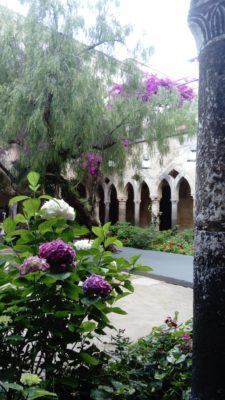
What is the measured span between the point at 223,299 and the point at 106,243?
0.46 meters

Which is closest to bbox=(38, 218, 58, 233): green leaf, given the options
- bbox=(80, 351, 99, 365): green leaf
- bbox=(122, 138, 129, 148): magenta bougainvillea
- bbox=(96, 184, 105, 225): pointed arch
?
bbox=(80, 351, 99, 365): green leaf

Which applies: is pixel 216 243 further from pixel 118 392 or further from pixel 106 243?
pixel 118 392

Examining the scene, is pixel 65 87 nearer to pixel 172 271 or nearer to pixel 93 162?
pixel 93 162

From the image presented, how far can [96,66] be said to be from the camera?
8.33 meters

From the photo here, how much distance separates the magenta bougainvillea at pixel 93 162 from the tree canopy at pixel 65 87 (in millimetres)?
238

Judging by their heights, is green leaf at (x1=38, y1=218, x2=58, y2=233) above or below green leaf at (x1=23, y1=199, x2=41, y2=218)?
below

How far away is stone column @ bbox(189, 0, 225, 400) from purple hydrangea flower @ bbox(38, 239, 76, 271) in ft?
1.36

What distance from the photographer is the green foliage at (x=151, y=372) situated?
145 centimetres

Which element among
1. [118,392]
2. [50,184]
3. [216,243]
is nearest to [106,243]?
[216,243]

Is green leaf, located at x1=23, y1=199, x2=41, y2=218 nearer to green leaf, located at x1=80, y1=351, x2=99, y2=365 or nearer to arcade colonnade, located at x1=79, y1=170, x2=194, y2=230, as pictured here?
green leaf, located at x1=80, y1=351, x2=99, y2=365

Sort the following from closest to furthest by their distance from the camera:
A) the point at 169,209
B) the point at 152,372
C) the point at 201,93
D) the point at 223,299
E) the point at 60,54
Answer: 1. the point at 223,299
2. the point at 201,93
3. the point at 152,372
4. the point at 60,54
5. the point at 169,209

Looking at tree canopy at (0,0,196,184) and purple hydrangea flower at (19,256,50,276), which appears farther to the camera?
tree canopy at (0,0,196,184)

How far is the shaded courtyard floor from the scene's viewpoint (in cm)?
320

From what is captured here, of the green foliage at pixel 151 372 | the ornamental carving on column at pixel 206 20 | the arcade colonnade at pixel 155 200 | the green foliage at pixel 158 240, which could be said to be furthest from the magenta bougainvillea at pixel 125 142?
the ornamental carving on column at pixel 206 20
